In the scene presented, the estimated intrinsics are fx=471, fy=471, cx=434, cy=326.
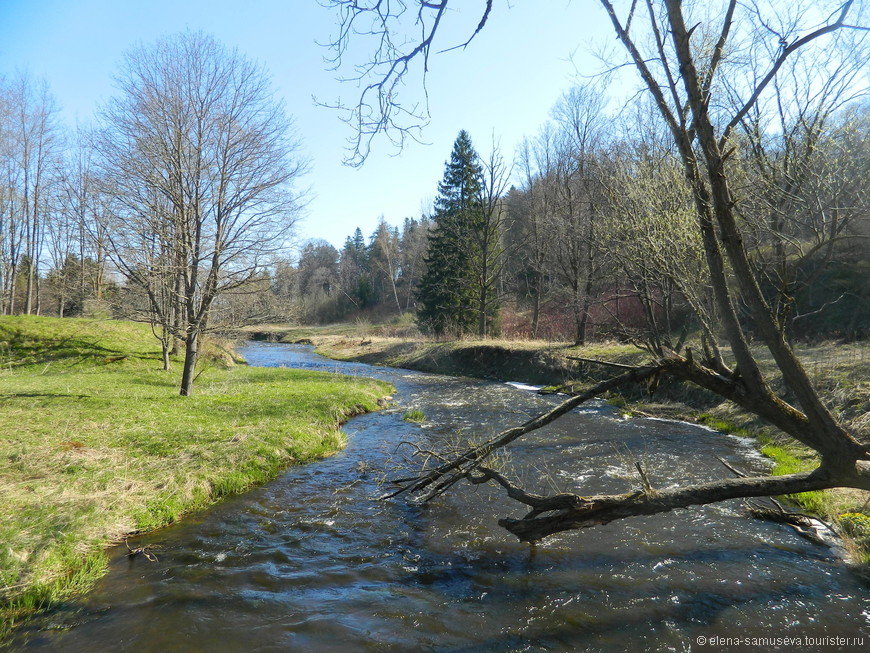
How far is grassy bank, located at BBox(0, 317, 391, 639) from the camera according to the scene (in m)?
4.80

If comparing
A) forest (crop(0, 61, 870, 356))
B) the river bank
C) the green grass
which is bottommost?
the green grass

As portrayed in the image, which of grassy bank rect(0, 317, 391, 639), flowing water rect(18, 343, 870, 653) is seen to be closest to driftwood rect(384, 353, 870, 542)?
flowing water rect(18, 343, 870, 653)

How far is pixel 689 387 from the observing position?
1431 centimetres

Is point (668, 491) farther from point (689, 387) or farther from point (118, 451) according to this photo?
point (689, 387)

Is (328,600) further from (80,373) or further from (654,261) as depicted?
(80,373)

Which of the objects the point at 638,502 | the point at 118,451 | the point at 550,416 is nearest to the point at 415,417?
the point at 118,451

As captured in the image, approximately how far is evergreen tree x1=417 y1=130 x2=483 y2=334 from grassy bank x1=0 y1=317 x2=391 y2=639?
15.9 m

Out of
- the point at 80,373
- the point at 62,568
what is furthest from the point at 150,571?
the point at 80,373

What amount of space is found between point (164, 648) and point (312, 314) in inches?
2363

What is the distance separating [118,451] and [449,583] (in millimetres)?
5809

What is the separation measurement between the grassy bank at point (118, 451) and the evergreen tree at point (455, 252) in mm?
15903

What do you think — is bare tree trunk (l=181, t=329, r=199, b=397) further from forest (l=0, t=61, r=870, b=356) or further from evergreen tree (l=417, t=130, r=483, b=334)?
evergreen tree (l=417, t=130, r=483, b=334)

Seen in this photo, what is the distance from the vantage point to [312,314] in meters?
62.0

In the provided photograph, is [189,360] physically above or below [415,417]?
above
